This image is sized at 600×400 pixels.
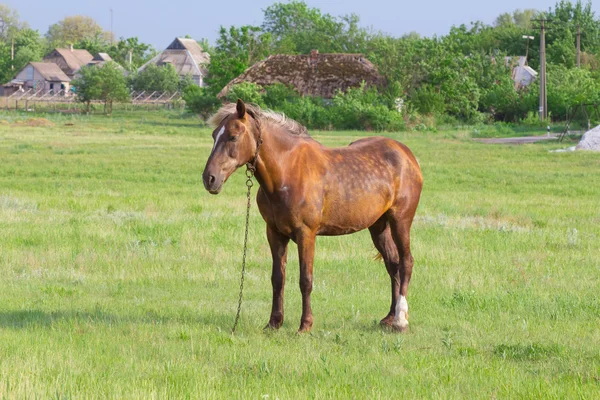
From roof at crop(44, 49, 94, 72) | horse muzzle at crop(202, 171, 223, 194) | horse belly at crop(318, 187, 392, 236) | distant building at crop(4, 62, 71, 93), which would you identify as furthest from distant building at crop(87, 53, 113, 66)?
horse muzzle at crop(202, 171, 223, 194)

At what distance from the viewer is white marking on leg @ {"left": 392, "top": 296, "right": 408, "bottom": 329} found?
8859 millimetres

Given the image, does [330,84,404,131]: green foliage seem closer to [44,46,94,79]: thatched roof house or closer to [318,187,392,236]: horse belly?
[318,187,392,236]: horse belly

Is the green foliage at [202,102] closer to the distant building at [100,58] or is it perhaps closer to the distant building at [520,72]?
the distant building at [520,72]

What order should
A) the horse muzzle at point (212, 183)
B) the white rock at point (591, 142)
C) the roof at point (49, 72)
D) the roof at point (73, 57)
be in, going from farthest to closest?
the roof at point (73, 57), the roof at point (49, 72), the white rock at point (591, 142), the horse muzzle at point (212, 183)

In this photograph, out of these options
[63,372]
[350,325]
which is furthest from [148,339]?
[350,325]

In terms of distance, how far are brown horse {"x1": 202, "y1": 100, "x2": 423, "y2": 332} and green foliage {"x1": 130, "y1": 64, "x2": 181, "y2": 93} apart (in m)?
104

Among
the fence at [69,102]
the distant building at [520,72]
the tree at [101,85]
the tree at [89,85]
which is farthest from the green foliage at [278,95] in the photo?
the fence at [69,102]

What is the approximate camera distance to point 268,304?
10.2 m

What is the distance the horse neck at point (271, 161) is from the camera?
859cm

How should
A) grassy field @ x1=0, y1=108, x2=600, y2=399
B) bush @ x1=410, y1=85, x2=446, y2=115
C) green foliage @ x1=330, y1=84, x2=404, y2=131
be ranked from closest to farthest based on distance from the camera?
1. grassy field @ x1=0, y1=108, x2=600, y2=399
2. green foliage @ x1=330, y1=84, x2=404, y2=131
3. bush @ x1=410, y1=85, x2=446, y2=115

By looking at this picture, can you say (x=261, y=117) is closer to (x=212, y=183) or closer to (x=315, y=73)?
(x=212, y=183)

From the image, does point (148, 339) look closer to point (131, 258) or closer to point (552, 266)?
point (131, 258)

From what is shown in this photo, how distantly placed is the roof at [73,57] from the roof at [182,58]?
14176 mm

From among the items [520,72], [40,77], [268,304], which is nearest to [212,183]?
[268,304]
